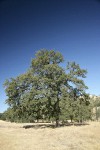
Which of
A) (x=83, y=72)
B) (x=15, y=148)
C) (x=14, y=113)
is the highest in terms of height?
(x=83, y=72)

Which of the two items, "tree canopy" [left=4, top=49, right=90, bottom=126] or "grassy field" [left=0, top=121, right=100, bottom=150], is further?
"tree canopy" [left=4, top=49, right=90, bottom=126]

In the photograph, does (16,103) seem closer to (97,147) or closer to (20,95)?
(20,95)

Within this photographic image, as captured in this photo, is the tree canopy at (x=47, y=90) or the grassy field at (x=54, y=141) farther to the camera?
the tree canopy at (x=47, y=90)

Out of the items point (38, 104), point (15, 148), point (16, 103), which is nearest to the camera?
point (15, 148)

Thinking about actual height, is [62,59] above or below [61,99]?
above

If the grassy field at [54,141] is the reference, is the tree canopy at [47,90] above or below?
above

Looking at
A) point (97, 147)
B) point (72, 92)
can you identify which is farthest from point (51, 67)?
point (97, 147)

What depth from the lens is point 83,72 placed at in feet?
146

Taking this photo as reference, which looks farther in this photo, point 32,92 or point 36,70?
point 36,70

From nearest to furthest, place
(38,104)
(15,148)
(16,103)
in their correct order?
(15,148)
(38,104)
(16,103)

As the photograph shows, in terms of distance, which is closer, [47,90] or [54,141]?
[54,141]

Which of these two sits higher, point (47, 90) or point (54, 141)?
point (47, 90)

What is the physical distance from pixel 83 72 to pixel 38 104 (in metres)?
11.6

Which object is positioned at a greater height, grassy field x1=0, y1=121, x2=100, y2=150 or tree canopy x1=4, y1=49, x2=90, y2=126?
tree canopy x1=4, y1=49, x2=90, y2=126
